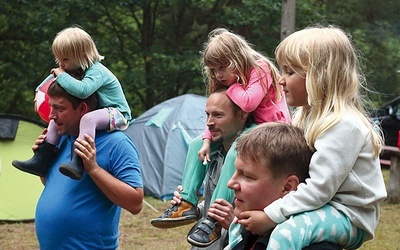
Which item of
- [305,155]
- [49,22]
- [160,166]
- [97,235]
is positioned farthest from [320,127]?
[49,22]

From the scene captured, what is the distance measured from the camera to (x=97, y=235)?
331cm

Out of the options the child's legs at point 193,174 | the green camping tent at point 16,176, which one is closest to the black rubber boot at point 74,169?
the child's legs at point 193,174

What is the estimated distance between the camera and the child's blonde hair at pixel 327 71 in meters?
2.23

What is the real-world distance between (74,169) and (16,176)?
18.7 ft

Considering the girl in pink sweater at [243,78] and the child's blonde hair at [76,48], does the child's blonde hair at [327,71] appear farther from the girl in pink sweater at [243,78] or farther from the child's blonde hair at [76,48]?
the child's blonde hair at [76,48]

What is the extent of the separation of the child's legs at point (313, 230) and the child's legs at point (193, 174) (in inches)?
46.4

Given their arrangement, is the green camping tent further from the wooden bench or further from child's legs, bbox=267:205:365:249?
child's legs, bbox=267:205:365:249

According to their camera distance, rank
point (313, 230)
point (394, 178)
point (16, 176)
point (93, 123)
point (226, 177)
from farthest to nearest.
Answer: point (394, 178)
point (16, 176)
point (93, 123)
point (226, 177)
point (313, 230)

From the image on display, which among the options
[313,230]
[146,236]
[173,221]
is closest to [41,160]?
[173,221]

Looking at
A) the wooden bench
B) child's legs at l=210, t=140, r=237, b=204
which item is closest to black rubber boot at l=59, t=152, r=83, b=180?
child's legs at l=210, t=140, r=237, b=204

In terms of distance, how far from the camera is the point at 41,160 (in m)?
3.54

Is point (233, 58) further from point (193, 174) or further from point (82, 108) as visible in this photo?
point (82, 108)

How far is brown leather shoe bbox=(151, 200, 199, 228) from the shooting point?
326 cm

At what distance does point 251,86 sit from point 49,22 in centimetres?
1290
